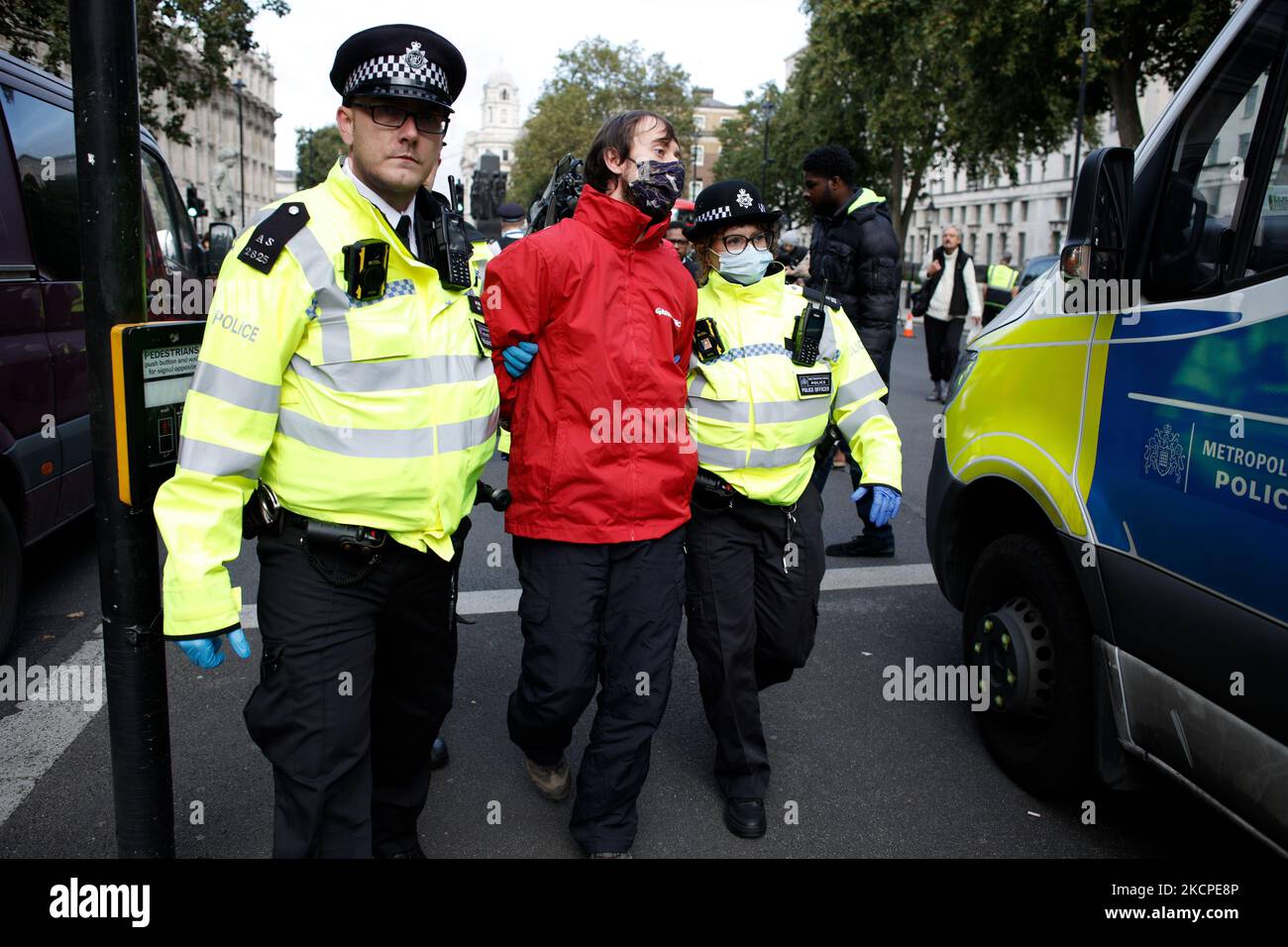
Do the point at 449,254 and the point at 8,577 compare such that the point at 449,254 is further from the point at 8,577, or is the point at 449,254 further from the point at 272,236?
the point at 8,577

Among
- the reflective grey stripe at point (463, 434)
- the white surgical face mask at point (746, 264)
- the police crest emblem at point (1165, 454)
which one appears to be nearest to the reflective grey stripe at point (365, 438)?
the reflective grey stripe at point (463, 434)

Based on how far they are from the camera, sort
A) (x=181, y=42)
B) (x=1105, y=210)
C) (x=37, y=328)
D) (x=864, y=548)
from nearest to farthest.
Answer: (x=1105, y=210), (x=37, y=328), (x=864, y=548), (x=181, y=42)

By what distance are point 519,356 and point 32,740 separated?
2.37 meters

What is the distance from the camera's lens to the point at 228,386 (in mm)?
2102

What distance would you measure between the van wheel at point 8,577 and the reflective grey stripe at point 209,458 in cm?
265

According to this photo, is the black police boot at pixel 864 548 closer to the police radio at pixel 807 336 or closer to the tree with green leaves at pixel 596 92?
the police radio at pixel 807 336

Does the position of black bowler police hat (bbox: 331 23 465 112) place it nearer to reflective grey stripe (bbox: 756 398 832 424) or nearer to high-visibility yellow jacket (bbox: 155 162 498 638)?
high-visibility yellow jacket (bbox: 155 162 498 638)

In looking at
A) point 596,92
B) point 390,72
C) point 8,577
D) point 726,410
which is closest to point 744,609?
point 726,410

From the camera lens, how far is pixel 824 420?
3.33 metres

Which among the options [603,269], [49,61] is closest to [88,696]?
[603,269]

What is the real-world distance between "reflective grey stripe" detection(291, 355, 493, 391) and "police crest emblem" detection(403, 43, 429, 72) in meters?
0.63

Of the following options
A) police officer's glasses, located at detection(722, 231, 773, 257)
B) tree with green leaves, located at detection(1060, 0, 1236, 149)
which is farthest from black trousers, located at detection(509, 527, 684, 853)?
tree with green leaves, located at detection(1060, 0, 1236, 149)
